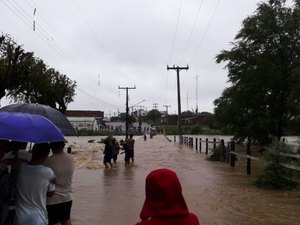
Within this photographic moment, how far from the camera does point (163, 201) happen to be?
10.0 feet

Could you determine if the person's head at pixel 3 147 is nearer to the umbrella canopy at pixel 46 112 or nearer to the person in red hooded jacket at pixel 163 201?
the umbrella canopy at pixel 46 112

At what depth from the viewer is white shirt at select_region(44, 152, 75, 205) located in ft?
21.2

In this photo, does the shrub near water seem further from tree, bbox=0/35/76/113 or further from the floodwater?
tree, bbox=0/35/76/113

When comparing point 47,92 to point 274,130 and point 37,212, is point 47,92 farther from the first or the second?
point 37,212

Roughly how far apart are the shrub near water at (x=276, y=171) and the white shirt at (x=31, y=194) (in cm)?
1164

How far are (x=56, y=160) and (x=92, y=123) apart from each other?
134m

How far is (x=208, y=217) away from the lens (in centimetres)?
1076

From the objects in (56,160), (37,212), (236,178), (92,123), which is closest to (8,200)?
(37,212)

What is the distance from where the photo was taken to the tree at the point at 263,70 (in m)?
36.3

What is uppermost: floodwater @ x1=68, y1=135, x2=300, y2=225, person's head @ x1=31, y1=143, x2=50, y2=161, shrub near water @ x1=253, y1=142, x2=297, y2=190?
person's head @ x1=31, y1=143, x2=50, y2=161

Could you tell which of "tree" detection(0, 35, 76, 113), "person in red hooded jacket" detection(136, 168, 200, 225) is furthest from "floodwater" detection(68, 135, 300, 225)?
"tree" detection(0, 35, 76, 113)

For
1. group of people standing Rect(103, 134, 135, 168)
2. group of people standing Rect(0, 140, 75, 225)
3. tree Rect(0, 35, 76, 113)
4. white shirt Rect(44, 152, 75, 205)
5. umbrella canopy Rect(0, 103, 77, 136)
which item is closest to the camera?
group of people standing Rect(0, 140, 75, 225)

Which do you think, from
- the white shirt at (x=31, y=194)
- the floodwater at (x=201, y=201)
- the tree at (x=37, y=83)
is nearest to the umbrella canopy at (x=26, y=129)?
the white shirt at (x=31, y=194)

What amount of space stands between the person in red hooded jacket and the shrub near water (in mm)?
12981
